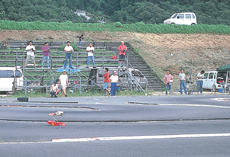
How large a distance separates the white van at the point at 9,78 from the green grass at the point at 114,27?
21407mm

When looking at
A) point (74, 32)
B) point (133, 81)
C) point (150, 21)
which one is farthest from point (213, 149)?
point (150, 21)

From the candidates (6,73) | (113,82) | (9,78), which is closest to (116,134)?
(113,82)

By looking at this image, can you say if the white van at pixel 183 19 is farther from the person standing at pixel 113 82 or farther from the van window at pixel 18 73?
the van window at pixel 18 73

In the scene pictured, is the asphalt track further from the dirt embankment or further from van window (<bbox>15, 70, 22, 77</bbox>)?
the dirt embankment

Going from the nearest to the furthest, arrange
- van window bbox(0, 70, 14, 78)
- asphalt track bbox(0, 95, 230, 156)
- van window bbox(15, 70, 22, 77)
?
asphalt track bbox(0, 95, 230, 156) < van window bbox(0, 70, 14, 78) < van window bbox(15, 70, 22, 77)

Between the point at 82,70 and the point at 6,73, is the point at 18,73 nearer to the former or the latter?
the point at 6,73

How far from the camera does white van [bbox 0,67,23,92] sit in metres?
27.0

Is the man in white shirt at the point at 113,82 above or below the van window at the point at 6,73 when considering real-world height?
below

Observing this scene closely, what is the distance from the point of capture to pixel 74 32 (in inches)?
1941

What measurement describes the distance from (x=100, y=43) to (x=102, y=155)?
119ft

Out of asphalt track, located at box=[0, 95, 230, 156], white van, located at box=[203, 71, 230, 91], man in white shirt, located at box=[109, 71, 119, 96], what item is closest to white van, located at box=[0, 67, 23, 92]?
man in white shirt, located at box=[109, 71, 119, 96]

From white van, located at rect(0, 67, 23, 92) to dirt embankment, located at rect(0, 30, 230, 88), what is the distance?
16.3 meters

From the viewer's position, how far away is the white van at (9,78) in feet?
88.7

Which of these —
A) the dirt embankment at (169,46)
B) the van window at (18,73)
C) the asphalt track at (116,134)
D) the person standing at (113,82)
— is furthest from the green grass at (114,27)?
the asphalt track at (116,134)
